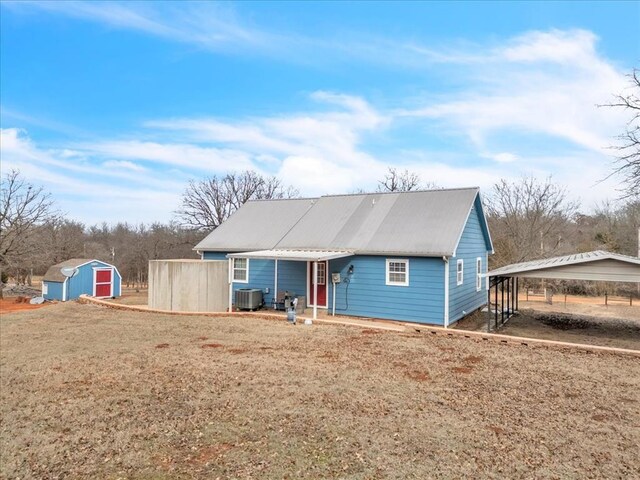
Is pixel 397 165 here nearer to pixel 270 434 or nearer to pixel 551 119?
pixel 551 119

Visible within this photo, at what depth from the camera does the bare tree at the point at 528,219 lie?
82.5ft

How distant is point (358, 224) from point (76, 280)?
56.3 feet

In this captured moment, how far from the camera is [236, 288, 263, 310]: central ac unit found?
47.0 ft

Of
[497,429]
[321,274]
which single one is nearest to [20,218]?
[321,274]

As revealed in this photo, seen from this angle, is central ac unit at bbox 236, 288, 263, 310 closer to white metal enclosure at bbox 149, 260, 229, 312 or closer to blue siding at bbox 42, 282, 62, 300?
white metal enclosure at bbox 149, 260, 229, 312

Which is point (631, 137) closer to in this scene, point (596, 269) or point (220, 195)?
point (596, 269)

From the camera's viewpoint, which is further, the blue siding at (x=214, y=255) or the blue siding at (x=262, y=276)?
the blue siding at (x=214, y=255)

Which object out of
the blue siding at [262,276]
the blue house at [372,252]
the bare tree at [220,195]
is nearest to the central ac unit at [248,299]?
the blue siding at [262,276]

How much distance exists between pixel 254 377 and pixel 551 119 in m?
15.5

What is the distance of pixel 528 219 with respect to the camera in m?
26.5

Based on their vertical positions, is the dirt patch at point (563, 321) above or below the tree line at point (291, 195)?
below

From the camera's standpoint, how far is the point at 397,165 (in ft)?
109

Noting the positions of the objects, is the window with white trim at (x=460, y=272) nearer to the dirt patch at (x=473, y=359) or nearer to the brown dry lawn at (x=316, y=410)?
the brown dry lawn at (x=316, y=410)

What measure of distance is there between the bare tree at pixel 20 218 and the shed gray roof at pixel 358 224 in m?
16.3
